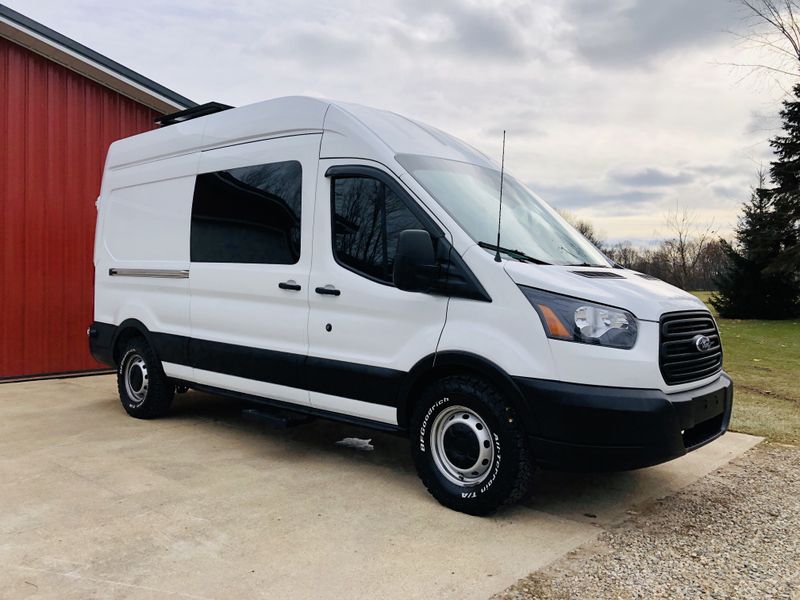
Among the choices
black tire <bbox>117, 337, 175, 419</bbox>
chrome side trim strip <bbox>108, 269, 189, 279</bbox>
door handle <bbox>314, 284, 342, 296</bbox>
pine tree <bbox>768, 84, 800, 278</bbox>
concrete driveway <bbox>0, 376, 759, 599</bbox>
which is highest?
pine tree <bbox>768, 84, 800, 278</bbox>

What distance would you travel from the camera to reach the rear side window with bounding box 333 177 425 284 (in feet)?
13.8

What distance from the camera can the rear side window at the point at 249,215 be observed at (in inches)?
190

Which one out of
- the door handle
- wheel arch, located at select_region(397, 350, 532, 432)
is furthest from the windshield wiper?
the door handle

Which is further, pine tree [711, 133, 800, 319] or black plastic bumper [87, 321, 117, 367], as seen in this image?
pine tree [711, 133, 800, 319]

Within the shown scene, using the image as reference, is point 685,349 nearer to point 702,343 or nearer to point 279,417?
point 702,343

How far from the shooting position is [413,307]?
13.3 feet

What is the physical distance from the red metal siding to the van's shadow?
116 inches

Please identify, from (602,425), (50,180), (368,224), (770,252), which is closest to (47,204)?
(50,180)

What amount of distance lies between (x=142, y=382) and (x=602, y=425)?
14.9ft

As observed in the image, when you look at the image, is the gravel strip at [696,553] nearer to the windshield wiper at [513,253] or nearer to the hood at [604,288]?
the hood at [604,288]

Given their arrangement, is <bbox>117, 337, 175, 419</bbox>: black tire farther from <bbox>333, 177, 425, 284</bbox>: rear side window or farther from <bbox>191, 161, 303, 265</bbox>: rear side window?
<bbox>333, 177, 425, 284</bbox>: rear side window

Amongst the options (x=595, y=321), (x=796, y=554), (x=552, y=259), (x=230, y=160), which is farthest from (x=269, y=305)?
(x=796, y=554)

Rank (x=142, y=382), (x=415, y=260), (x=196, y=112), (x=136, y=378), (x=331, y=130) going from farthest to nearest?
1. (x=136, y=378)
2. (x=142, y=382)
3. (x=196, y=112)
4. (x=331, y=130)
5. (x=415, y=260)

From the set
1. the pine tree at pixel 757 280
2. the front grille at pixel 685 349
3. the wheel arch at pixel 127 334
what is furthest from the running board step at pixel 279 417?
the pine tree at pixel 757 280
